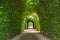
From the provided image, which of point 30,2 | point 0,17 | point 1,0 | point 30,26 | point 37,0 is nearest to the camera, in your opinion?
point 0,17

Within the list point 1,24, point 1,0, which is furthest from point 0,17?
point 1,0

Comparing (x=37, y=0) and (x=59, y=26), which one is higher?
(x=37, y=0)

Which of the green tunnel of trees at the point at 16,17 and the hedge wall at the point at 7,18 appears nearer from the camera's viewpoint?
the hedge wall at the point at 7,18

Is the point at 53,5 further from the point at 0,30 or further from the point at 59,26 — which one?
the point at 0,30

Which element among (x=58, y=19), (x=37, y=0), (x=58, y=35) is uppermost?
(x=37, y=0)

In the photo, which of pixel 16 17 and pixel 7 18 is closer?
pixel 7 18

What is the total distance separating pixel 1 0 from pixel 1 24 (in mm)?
1819

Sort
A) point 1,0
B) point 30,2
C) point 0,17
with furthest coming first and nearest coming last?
point 30,2
point 1,0
point 0,17

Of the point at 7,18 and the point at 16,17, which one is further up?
the point at 16,17

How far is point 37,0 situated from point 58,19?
897 cm

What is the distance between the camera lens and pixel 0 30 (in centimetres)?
1045

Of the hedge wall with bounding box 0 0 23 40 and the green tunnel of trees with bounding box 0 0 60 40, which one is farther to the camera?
the green tunnel of trees with bounding box 0 0 60 40

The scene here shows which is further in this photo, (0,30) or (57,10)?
(57,10)

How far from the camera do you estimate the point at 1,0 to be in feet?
38.1
